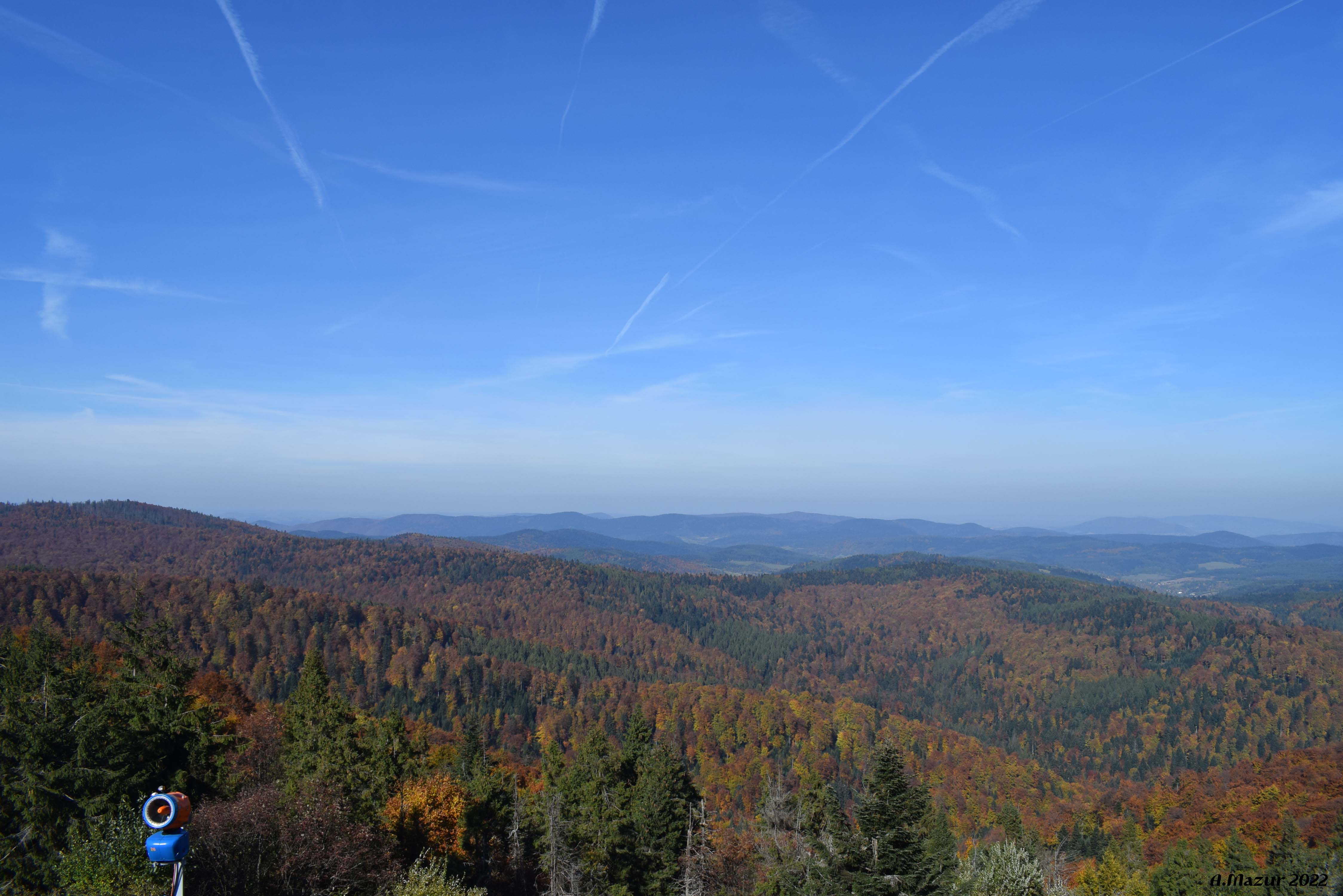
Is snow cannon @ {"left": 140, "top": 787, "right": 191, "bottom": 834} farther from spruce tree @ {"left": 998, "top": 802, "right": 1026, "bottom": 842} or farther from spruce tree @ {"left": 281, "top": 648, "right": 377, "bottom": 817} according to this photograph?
spruce tree @ {"left": 998, "top": 802, "right": 1026, "bottom": 842}

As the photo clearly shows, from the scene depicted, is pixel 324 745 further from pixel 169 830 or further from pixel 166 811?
pixel 166 811

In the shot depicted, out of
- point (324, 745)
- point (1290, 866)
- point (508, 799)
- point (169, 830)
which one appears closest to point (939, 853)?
point (1290, 866)

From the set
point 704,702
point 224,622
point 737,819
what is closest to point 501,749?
point 737,819

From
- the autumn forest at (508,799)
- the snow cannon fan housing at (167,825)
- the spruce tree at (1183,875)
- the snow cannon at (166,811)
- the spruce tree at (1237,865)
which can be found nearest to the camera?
the snow cannon fan housing at (167,825)

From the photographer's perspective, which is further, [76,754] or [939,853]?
[939,853]

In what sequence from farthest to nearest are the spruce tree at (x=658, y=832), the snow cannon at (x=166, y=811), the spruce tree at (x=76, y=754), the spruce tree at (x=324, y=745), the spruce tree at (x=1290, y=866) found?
1. the spruce tree at (x=658, y=832)
2. the spruce tree at (x=1290, y=866)
3. the spruce tree at (x=324, y=745)
4. the spruce tree at (x=76, y=754)
5. the snow cannon at (x=166, y=811)

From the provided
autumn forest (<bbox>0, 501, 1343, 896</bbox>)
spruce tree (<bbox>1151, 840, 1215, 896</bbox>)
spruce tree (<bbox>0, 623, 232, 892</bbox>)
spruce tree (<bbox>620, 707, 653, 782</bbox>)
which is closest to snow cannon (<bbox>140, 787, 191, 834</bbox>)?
autumn forest (<bbox>0, 501, 1343, 896</bbox>)

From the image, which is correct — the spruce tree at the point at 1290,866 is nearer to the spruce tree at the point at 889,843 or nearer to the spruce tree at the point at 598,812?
the spruce tree at the point at 889,843

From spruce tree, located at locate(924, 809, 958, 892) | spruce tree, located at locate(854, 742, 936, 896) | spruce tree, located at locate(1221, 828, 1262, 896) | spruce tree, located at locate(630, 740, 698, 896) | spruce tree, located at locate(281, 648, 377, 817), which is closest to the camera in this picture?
→ spruce tree, located at locate(854, 742, 936, 896)

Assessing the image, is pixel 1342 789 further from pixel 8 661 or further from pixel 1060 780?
pixel 8 661

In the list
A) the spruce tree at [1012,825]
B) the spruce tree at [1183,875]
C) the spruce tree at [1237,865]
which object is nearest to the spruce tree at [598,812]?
the spruce tree at [1183,875]

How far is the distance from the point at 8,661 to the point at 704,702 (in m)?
117

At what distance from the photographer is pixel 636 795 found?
40.9 meters

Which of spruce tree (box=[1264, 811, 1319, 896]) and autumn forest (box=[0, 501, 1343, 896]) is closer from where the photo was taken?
autumn forest (box=[0, 501, 1343, 896])
